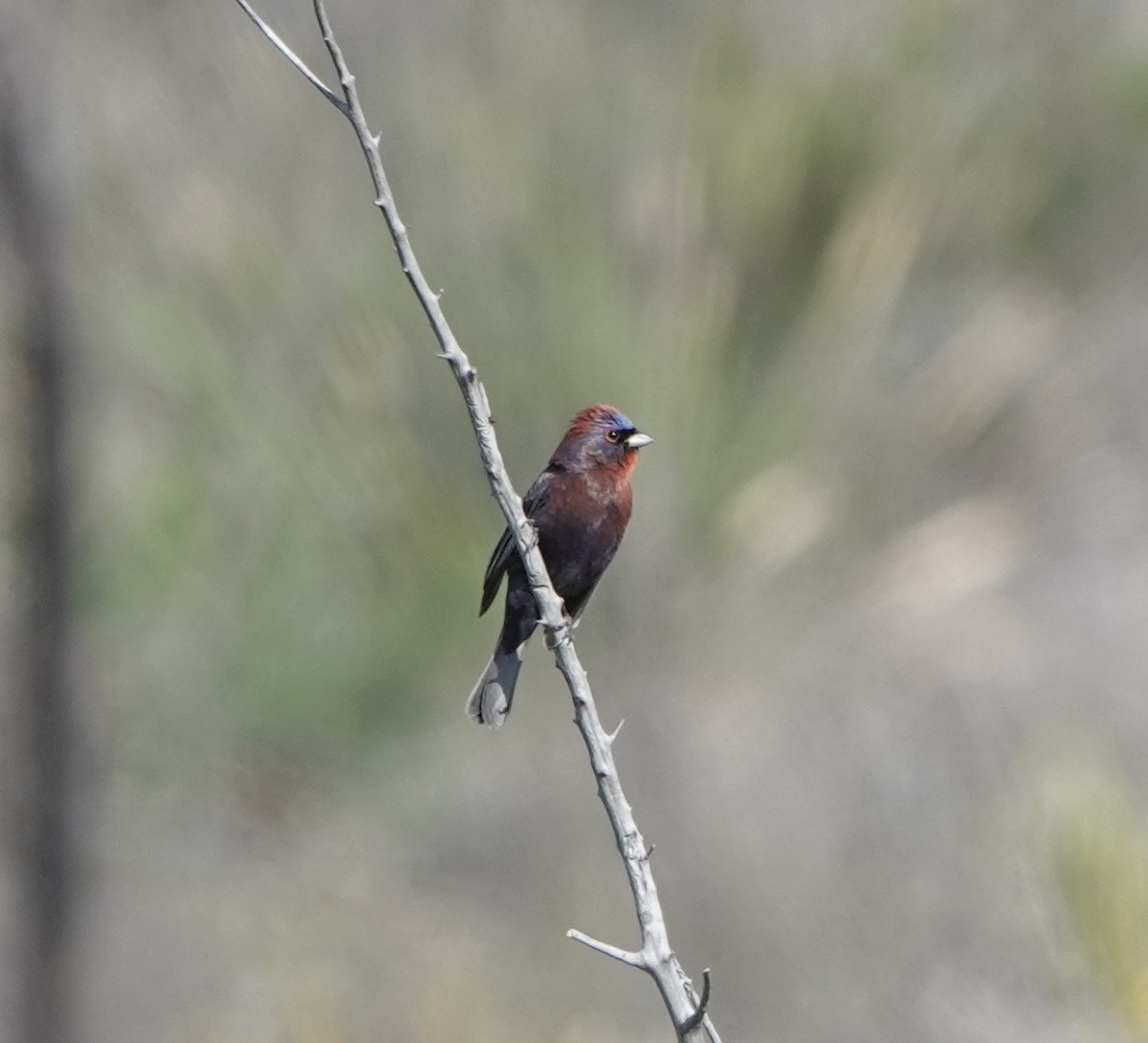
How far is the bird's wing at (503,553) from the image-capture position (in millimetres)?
3613

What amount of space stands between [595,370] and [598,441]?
1.14 ft

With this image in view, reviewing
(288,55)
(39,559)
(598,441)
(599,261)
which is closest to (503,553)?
(598,441)

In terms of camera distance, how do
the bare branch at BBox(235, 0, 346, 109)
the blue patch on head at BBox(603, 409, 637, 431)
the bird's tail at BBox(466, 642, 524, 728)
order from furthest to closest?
the bird's tail at BBox(466, 642, 524, 728), the blue patch on head at BBox(603, 409, 637, 431), the bare branch at BBox(235, 0, 346, 109)

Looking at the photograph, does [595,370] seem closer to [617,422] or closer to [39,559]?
[617,422]

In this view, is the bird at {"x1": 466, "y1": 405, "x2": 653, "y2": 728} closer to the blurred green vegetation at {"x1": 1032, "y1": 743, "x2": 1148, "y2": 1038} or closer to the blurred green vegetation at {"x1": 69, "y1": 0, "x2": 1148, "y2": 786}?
the blurred green vegetation at {"x1": 69, "y1": 0, "x2": 1148, "y2": 786}

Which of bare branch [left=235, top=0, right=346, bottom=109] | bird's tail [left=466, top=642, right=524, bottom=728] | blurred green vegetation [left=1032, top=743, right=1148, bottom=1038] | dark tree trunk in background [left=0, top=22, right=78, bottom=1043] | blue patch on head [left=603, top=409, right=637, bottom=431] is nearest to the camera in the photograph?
bare branch [left=235, top=0, right=346, bottom=109]

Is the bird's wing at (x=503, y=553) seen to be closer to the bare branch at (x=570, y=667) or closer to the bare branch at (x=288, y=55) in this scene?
the bare branch at (x=570, y=667)

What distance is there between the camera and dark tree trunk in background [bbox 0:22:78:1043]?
441 cm

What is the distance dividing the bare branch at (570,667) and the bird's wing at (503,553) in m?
1.03

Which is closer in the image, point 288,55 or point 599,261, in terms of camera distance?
point 288,55

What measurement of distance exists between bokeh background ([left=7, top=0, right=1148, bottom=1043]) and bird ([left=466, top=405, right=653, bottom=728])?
33cm

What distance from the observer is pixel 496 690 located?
391cm

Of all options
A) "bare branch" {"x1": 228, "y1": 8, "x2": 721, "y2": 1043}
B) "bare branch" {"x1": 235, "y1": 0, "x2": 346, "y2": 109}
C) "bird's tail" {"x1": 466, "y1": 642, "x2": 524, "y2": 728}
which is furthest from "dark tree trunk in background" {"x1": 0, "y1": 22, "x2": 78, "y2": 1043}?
"bare branch" {"x1": 235, "y1": 0, "x2": 346, "y2": 109}

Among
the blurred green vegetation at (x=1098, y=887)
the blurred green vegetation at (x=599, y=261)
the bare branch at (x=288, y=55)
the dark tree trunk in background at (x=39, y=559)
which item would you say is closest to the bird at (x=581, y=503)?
the blurred green vegetation at (x=599, y=261)
